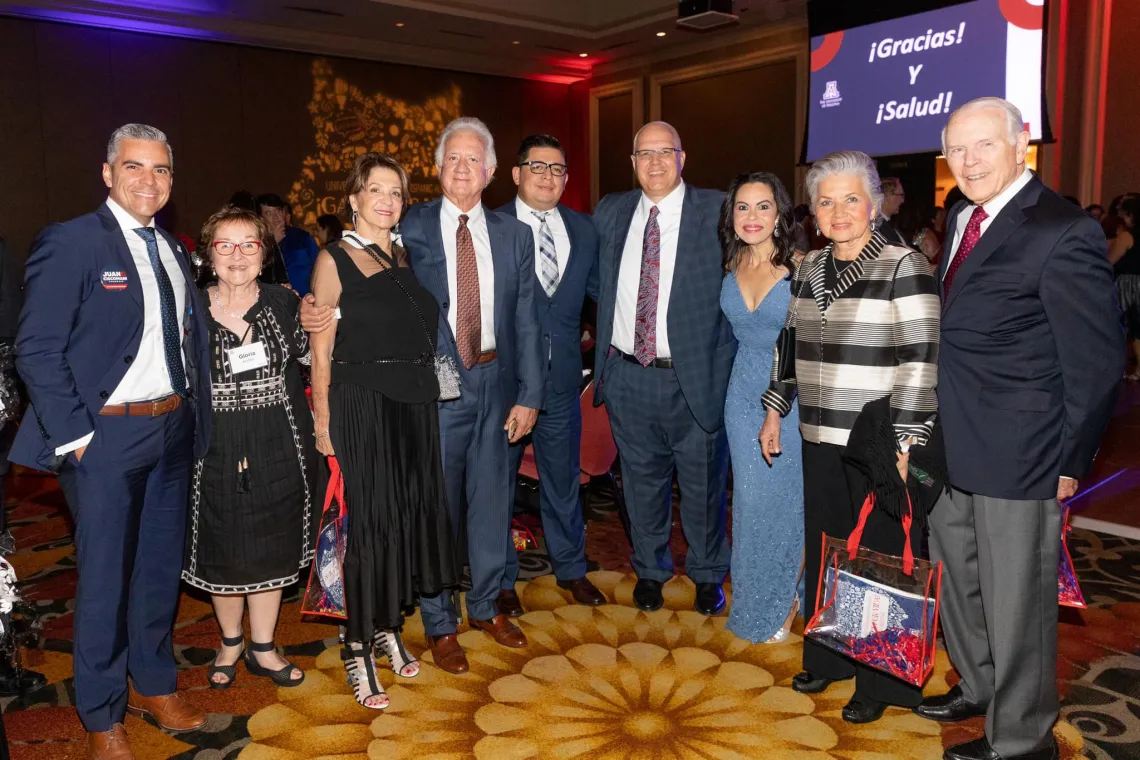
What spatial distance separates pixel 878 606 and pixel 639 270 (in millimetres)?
1659

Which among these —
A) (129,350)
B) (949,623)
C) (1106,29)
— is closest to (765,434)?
(949,623)

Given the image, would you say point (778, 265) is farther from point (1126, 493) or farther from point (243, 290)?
point (1126, 493)

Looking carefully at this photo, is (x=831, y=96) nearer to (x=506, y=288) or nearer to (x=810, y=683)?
(x=506, y=288)

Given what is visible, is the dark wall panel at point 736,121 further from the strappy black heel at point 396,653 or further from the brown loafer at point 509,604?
the strappy black heel at point 396,653

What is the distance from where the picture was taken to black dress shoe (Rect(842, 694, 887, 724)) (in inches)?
112

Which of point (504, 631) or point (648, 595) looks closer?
point (504, 631)

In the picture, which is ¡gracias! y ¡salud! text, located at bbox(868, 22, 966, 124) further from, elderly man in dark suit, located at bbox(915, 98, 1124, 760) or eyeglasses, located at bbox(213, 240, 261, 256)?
eyeglasses, located at bbox(213, 240, 261, 256)

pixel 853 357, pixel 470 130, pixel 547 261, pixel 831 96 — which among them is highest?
pixel 831 96

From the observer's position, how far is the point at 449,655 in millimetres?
3270

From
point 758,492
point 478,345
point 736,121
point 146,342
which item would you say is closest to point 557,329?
point 478,345

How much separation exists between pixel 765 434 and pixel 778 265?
2.05ft

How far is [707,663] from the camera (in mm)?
3293

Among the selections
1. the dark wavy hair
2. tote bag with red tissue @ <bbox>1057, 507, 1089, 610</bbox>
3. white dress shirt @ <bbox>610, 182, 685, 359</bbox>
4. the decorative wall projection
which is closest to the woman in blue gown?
the dark wavy hair

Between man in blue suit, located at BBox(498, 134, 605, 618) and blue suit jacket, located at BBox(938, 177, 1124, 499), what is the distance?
167 centimetres
